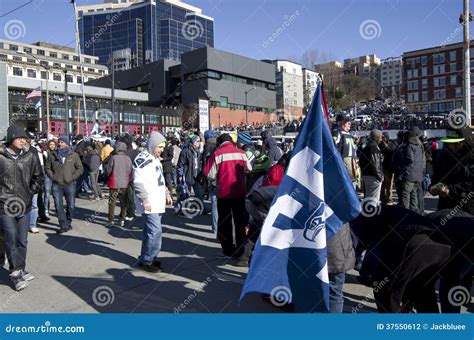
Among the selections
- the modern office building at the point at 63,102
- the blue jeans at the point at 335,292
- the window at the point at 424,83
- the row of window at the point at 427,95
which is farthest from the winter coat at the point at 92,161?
the window at the point at 424,83

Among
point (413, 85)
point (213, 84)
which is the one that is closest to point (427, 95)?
point (413, 85)

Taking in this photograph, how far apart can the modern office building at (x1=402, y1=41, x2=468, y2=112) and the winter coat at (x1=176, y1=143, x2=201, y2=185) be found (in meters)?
86.3

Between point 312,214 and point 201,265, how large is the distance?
2919 mm

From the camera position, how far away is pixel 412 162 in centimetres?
768

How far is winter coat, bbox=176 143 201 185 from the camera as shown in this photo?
9977 millimetres

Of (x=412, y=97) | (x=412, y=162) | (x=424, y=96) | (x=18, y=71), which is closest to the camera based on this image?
(x=412, y=162)

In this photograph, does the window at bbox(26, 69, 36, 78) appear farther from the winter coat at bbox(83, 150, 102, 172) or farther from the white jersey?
the white jersey

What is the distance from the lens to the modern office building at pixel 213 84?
69.8 m

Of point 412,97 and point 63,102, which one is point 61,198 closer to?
point 63,102

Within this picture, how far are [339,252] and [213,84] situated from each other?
6824 cm

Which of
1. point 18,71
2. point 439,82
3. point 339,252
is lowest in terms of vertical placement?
point 339,252

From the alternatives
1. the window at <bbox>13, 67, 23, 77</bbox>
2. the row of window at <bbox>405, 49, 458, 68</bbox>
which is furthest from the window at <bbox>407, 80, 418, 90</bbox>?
the window at <bbox>13, 67, 23, 77</bbox>

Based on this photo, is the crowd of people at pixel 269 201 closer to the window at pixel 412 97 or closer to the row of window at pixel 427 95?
the row of window at pixel 427 95
